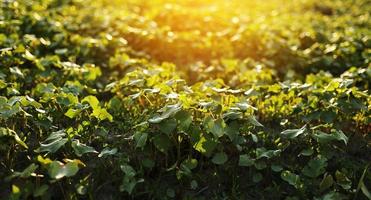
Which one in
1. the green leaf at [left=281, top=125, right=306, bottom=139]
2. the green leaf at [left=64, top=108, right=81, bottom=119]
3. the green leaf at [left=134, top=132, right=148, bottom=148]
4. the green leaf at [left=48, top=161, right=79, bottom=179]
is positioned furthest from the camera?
the green leaf at [left=64, top=108, right=81, bottom=119]

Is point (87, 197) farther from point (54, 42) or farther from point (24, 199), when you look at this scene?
point (54, 42)

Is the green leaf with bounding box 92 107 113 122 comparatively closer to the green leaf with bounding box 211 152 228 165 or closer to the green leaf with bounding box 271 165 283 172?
the green leaf with bounding box 211 152 228 165

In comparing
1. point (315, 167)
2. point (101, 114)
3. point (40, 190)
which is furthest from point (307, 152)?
point (40, 190)

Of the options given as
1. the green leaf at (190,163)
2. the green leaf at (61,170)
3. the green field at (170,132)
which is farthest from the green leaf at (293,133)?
the green leaf at (61,170)

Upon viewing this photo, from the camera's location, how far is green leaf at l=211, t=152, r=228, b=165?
2930 mm

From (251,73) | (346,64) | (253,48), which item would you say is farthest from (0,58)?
(346,64)

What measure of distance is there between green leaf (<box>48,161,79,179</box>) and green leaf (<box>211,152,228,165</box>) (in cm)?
87

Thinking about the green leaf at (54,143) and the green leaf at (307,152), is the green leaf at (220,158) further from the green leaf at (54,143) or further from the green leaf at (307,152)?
the green leaf at (54,143)

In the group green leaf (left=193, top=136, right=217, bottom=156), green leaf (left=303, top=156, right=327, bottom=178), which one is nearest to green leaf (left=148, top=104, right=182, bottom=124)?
green leaf (left=193, top=136, right=217, bottom=156)

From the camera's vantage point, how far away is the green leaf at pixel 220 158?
9.61 ft

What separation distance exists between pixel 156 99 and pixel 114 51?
67.1 inches

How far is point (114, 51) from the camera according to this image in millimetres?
5055

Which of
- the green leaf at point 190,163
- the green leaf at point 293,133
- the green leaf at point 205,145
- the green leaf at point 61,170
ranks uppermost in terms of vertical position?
the green leaf at point 293,133

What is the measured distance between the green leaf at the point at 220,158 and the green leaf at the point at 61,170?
87cm
